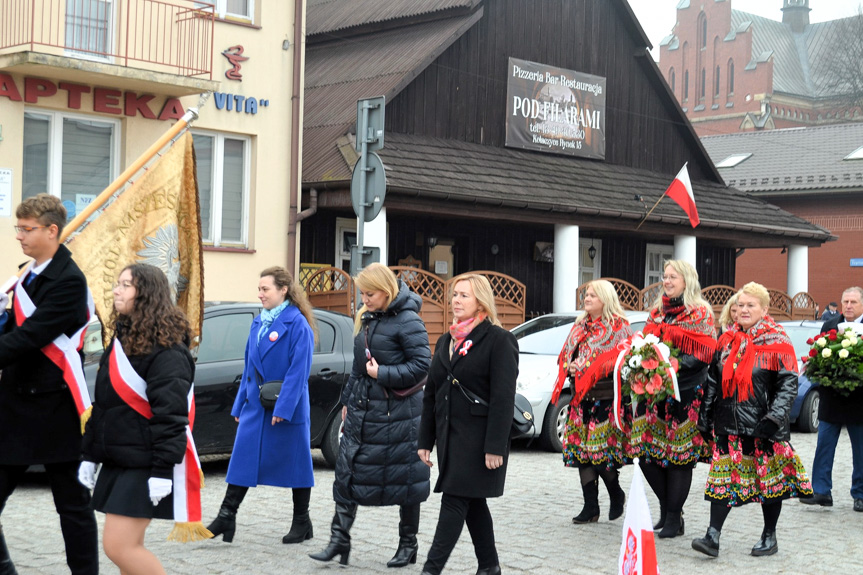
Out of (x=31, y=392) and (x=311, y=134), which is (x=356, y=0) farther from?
(x=31, y=392)

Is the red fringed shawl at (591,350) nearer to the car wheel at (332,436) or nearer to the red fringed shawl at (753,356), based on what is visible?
the red fringed shawl at (753,356)

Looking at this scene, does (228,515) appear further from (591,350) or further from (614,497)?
(614,497)

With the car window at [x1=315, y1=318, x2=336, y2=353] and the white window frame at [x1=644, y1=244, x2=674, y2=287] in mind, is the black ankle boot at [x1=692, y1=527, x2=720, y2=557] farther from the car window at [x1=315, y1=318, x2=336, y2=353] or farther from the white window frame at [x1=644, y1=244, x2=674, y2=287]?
the white window frame at [x1=644, y1=244, x2=674, y2=287]

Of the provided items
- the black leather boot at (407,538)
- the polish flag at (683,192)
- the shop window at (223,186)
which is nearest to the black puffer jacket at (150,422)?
the black leather boot at (407,538)

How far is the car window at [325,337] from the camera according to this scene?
1102 centimetres

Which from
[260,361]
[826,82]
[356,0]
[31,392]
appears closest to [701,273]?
[356,0]

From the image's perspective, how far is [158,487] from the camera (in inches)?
193

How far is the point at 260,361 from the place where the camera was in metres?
7.54

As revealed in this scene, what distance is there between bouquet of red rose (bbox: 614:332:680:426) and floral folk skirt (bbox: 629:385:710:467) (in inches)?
6.0

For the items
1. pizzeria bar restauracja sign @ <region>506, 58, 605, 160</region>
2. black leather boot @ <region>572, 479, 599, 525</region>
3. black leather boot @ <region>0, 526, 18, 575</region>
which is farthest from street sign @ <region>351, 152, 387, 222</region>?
pizzeria bar restauracja sign @ <region>506, 58, 605, 160</region>

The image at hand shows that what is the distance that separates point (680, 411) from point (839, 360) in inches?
82.3

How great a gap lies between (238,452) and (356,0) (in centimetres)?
1895

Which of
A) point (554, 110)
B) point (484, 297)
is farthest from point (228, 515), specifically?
point (554, 110)

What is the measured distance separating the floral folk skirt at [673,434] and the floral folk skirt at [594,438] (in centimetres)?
20
